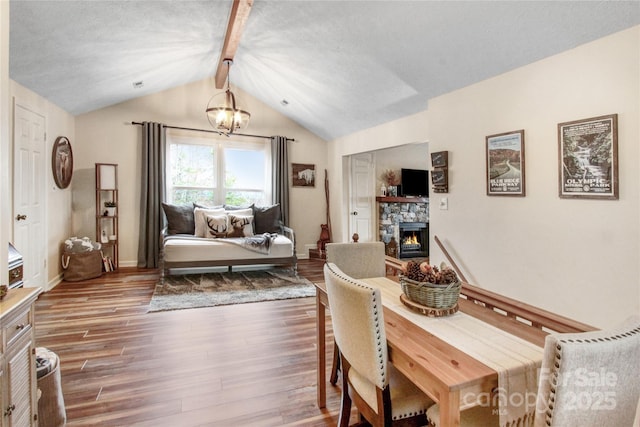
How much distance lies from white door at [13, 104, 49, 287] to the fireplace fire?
557cm

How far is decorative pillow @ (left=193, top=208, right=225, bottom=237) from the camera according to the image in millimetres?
5027

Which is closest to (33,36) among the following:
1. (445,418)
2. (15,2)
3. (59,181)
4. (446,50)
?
(15,2)

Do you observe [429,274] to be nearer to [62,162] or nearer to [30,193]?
[30,193]

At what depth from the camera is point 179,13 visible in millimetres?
3123

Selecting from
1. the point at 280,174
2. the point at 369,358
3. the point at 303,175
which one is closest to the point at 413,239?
the point at 303,175

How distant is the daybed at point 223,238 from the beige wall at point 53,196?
1.29 metres

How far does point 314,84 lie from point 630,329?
420 cm

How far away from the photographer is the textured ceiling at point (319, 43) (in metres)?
2.37

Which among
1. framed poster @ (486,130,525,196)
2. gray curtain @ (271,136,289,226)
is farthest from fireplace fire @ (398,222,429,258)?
framed poster @ (486,130,525,196)

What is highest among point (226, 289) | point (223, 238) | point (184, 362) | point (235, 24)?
point (235, 24)

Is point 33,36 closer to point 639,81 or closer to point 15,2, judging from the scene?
point 15,2

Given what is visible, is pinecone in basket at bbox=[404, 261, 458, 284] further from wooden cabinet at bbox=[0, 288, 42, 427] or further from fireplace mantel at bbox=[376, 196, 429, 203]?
fireplace mantel at bbox=[376, 196, 429, 203]

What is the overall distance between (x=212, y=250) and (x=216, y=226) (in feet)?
1.90

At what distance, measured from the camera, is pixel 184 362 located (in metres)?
2.30
